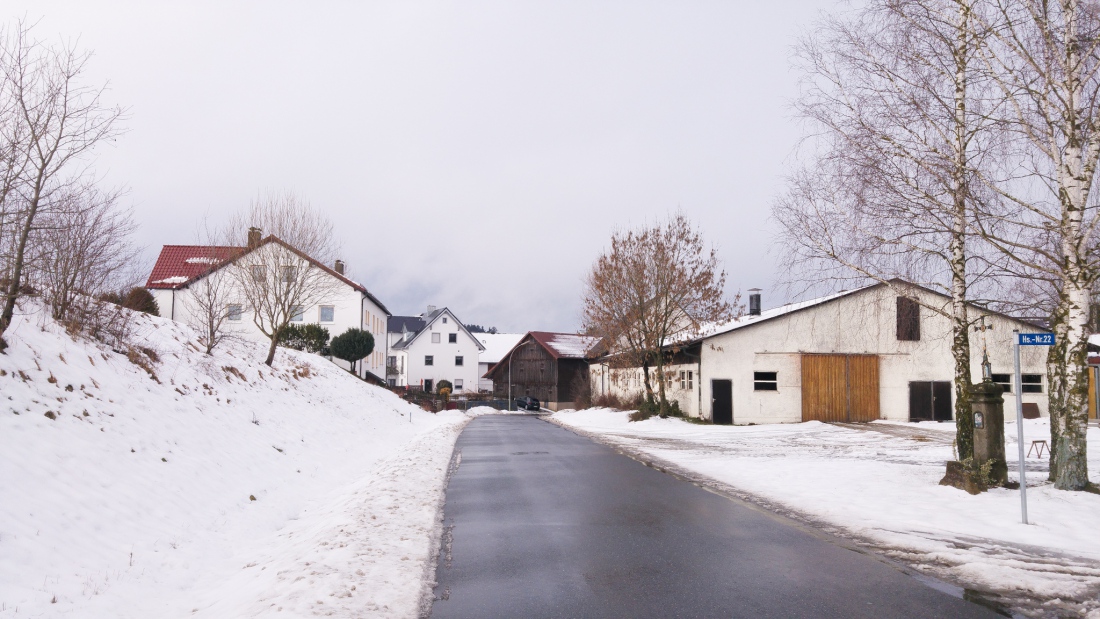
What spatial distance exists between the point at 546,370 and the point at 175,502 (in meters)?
51.0

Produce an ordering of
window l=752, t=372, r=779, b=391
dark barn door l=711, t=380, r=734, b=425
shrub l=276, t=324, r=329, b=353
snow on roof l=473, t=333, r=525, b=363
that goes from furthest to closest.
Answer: snow on roof l=473, t=333, r=525, b=363
shrub l=276, t=324, r=329, b=353
window l=752, t=372, r=779, b=391
dark barn door l=711, t=380, r=734, b=425

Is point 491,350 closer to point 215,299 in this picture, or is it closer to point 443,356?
point 443,356

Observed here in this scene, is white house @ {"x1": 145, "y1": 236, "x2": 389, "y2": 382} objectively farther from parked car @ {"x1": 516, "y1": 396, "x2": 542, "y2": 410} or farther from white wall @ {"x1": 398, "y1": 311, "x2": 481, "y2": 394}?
white wall @ {"x1": 398, "y1": 311, "x2": 481, "y2": 394}

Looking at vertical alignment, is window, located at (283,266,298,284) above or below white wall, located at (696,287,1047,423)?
above

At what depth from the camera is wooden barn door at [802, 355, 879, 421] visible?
31094 millimetres

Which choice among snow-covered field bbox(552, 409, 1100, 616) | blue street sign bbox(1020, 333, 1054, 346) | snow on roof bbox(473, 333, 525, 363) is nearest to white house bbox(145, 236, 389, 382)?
snow-covered field bbox(552, 409, 1100, 616)

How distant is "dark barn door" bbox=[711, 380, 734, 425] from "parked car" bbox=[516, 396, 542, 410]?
26920 millimetres

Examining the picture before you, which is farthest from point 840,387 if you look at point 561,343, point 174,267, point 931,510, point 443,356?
point 443,356

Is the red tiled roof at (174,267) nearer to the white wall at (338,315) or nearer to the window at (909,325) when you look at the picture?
the white wall at (338,315)

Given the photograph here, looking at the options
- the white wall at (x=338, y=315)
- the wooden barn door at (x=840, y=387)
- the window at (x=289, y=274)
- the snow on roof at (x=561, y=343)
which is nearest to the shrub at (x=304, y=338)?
the white wall at (x=338, y=315)

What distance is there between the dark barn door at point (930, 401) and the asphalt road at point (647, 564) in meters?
24.5

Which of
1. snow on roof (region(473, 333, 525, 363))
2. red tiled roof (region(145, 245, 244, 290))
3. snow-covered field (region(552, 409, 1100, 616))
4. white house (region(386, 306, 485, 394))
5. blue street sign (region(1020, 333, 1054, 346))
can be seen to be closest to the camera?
snow-covered field (region(552, 409, 1100, 616))

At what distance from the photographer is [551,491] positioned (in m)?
11.6

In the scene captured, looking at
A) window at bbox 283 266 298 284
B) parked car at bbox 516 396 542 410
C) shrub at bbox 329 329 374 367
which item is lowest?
parked car at bbox 516 396 542 410
